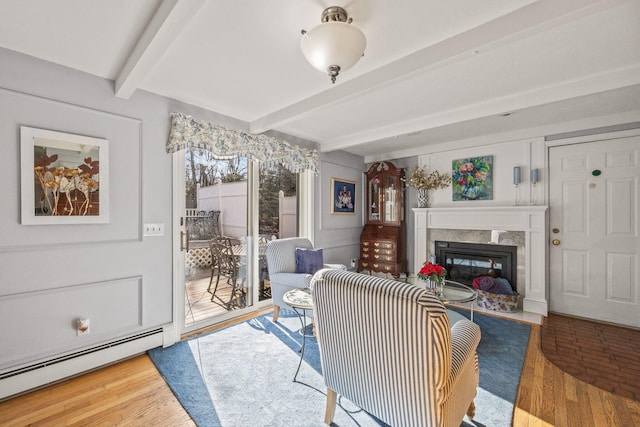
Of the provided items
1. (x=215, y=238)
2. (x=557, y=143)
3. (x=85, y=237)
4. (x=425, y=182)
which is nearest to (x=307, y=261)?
(x=215, y=238)

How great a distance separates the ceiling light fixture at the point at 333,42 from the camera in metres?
1.44

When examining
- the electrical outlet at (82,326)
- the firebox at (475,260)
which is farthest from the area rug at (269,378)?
the firebox at (475,260)

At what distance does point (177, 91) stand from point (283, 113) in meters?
0.96

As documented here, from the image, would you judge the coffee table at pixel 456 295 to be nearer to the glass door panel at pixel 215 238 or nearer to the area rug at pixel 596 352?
the area rug at pixel 596 352

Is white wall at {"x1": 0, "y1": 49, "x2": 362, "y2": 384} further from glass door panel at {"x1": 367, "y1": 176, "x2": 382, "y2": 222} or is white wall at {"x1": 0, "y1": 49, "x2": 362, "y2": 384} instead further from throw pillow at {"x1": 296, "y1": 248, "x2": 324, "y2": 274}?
glass door panel at {"x1": 367, "y1": 176, "x2": 382, "y2": 222}

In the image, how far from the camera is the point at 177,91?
2.54 meters

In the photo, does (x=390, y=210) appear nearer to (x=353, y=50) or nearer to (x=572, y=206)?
(x=572, y=206)

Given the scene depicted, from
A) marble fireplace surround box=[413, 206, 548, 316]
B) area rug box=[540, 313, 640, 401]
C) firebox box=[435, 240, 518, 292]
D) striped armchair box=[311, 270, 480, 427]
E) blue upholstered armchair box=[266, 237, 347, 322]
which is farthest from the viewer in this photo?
firebox box=[435, 240, 518, 292]

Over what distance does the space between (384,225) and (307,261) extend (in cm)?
187

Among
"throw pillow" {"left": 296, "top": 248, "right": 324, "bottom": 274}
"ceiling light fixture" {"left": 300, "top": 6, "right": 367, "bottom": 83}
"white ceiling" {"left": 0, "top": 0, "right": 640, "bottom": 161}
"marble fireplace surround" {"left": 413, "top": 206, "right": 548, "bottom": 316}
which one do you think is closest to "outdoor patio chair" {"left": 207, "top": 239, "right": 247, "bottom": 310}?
"throw pillow" {"left": 296, "top": 248, "right": 324, "bottom": 274}

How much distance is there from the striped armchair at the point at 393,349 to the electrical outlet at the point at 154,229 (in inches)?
70.1

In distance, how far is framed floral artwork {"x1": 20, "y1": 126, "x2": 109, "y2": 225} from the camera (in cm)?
196

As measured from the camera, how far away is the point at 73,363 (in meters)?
2.13

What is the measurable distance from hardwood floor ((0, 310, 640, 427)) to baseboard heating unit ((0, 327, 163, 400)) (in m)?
0.06
